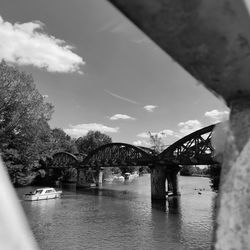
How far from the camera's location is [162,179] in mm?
58562

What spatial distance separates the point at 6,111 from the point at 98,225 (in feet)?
72.7

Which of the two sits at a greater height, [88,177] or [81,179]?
[88,177]

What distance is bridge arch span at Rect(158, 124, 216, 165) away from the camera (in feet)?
187

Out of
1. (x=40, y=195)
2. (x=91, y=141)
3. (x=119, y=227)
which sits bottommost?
(x=119, y=227)

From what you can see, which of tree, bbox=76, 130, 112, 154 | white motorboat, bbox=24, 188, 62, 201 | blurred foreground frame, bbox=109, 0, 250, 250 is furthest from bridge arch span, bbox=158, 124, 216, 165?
tree, bbox=76, 130, 112, 154

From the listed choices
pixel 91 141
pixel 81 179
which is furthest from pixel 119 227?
pixel 91 141

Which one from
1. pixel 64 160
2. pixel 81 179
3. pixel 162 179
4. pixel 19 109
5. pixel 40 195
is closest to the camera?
pixel 19 109

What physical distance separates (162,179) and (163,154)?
5445 mm

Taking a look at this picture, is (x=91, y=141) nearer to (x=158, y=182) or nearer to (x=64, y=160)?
(x=64, y=160)

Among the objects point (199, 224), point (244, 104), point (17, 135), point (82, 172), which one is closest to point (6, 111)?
point (17, 135)

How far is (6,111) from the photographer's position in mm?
43656

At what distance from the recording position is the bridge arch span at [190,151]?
56.9 meters

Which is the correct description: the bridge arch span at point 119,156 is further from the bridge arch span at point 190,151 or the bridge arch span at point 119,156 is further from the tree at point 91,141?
the tree at point 91,141

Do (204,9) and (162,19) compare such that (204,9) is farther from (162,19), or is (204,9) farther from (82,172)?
(82,172)
